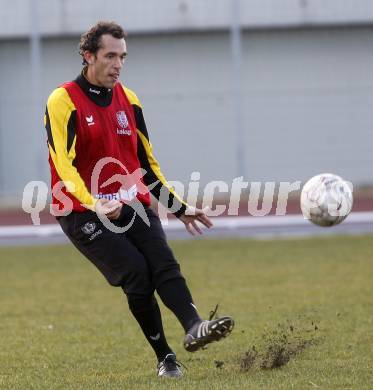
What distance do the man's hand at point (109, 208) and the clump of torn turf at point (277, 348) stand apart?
55.3 inches

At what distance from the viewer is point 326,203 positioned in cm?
Result: 654

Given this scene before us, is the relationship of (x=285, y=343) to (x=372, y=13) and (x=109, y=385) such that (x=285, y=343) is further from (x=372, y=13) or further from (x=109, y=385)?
(x=372, y=13)

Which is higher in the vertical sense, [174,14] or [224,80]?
[174,14]

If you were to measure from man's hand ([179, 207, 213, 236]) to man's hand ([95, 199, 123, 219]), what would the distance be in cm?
76

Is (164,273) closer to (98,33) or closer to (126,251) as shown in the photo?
(126,251)

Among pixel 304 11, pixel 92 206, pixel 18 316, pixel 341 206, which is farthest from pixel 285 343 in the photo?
pixel 304 11

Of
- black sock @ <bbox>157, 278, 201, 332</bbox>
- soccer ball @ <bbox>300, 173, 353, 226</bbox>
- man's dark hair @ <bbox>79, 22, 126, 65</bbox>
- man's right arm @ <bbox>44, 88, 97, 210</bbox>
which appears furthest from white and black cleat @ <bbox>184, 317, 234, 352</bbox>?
man's dark hair @ <bbox>79, 22, 126, 65</bbox>

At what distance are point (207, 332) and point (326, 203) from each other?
1462 millimetres

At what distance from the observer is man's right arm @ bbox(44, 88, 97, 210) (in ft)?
18.5

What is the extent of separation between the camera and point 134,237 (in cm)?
600

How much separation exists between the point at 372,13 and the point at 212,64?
377 centimetres

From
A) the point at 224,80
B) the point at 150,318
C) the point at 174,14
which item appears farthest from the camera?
the point at 224,80

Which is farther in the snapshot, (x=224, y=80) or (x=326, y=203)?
(x=224, y=80)

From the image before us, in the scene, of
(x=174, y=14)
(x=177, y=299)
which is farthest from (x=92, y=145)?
(x=174, y=14)
